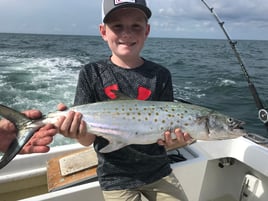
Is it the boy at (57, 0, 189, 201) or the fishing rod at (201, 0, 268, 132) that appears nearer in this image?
the boy at (57, 0, 189, 201)

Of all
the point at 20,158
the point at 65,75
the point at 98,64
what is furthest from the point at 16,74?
the point at 98,64

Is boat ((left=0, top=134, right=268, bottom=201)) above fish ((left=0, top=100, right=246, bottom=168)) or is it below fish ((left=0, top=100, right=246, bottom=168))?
below

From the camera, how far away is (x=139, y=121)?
204cm

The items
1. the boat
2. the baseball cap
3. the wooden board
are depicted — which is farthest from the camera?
the boat

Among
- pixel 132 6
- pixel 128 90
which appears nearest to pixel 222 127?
pixel 128 90

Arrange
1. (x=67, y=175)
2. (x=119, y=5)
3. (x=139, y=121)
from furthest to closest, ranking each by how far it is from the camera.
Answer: (x=67, y=175) → (x=119, y=5) → (x=139, y=121)

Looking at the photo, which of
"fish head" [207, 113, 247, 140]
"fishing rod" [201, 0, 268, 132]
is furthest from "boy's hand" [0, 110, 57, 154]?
"fishing rod" [201, 0, 268, 132]

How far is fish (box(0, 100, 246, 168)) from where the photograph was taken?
2.01 metres

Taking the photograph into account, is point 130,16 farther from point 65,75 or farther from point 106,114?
point 65,75

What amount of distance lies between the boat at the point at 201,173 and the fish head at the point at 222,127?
96cm

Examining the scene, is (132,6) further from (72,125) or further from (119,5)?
(72,125)

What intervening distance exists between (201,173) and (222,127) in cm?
135

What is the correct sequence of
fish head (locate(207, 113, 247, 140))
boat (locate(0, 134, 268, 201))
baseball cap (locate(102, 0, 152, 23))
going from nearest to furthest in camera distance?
fish head (locate(207, 113, 247, 140)) < baseball cap (locate(102, 0, 152, 23)) < boat (locate(0, 134, 268, 201))

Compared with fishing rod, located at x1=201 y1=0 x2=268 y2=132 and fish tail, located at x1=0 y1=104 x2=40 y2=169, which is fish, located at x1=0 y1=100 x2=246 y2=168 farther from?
fishing rod, located at x1=201 y1=0 x2=268 y2=132
